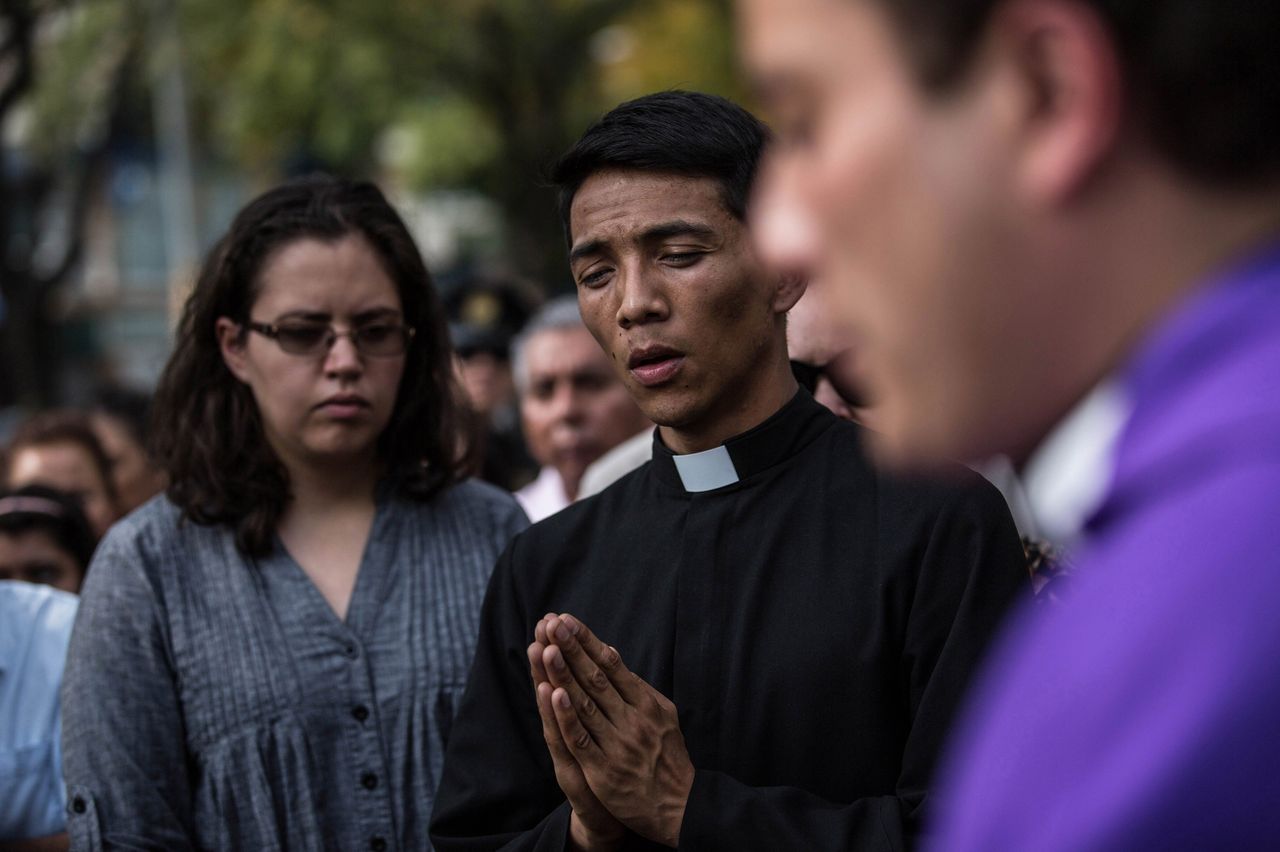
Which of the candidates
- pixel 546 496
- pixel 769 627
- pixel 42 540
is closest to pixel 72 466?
pixel 42 540

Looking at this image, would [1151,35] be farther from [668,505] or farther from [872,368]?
[668,505]

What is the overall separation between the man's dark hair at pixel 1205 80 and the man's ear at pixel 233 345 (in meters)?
2.88

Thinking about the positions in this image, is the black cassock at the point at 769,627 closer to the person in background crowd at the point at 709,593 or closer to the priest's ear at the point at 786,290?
the person in background crowd at the point at 709,593

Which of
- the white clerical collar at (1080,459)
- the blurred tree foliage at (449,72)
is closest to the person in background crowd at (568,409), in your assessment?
the white clerical collar at (1080,459)

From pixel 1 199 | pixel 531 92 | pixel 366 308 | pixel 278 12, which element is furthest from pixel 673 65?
pixel 366 308

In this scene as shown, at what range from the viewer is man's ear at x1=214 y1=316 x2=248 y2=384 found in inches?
138

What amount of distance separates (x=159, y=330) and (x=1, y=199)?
82.2 ft

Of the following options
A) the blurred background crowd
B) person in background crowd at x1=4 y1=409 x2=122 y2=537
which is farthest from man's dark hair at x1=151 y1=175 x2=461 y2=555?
person in background crowd at x1=4 y1=409 x2=122 y2=537

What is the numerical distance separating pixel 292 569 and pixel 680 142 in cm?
136

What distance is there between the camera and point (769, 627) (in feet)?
8.13

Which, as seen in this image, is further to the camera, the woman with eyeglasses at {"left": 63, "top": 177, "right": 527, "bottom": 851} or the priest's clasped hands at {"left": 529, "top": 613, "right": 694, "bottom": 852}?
the woman with eyeglasses at {"left": 63, "top": 177, "right": 527, "bottom": 851}

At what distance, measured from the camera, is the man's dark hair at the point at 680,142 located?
8.87ft

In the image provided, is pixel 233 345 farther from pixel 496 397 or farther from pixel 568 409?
pixel 496 397

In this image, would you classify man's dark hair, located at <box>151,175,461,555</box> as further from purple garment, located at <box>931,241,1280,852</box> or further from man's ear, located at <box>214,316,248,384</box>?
purple garment, located at <box>931,241,1280,852</box>
